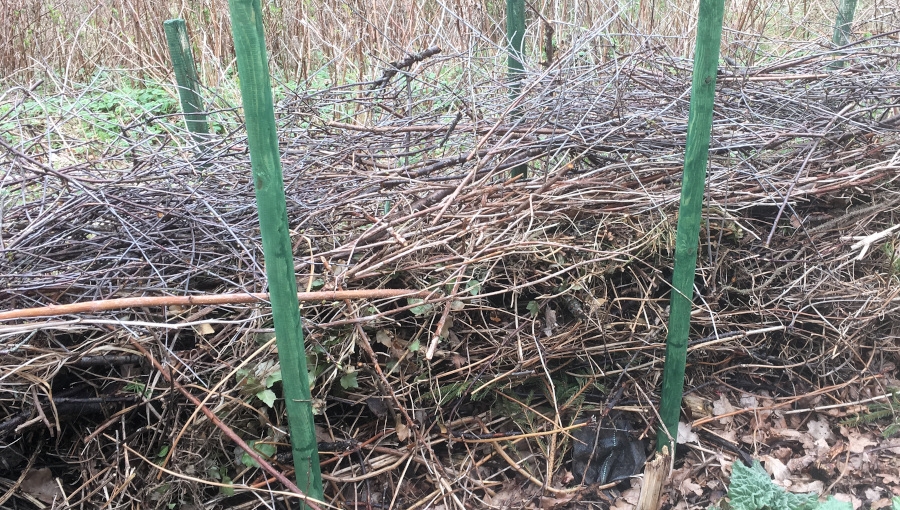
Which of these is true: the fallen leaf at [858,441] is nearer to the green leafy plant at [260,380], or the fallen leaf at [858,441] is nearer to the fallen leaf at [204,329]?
the green leafy plant at [260,380]

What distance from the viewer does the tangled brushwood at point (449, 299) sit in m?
1.88

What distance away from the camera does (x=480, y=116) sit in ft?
10.5

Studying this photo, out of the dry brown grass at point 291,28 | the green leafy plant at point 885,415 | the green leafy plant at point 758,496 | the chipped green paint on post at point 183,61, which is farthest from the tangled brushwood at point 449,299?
the dry brown grass at point 291,28

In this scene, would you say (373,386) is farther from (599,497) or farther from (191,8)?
(191,8)

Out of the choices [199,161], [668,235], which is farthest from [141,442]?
[668,235]

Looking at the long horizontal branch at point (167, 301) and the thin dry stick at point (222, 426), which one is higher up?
the long horizontal branch at point (167, 301)

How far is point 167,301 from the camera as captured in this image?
5.33ft

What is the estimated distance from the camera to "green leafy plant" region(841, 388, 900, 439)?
7.46 ft

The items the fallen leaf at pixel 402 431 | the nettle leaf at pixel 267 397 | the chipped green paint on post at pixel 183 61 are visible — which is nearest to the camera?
the nettle leaf at pixel 267 397

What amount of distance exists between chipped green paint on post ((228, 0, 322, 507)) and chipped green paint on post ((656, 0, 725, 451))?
3.56 ft

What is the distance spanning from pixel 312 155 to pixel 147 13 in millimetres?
4156

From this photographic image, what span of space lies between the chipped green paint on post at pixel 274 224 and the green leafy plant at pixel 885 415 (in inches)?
78.6

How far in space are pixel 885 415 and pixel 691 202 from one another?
54.2 inches

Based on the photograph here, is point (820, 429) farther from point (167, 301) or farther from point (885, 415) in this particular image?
point (167, 301)
